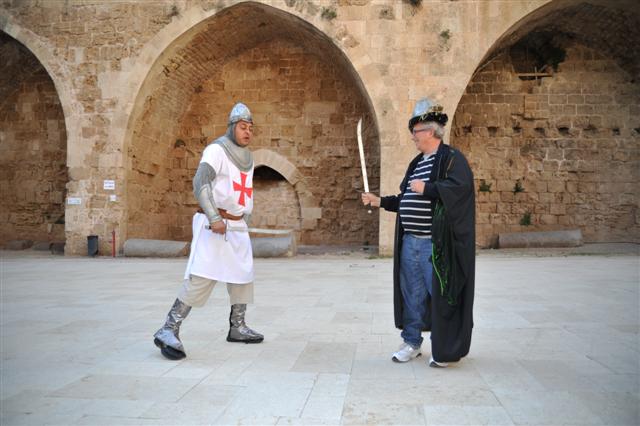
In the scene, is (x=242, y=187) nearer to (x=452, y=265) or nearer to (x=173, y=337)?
(x=173, y=337)

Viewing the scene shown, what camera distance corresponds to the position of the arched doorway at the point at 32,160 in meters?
14.3

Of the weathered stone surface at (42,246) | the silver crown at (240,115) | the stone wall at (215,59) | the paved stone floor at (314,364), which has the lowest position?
the weathered stone surface at (42,246)

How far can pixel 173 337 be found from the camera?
3.24m

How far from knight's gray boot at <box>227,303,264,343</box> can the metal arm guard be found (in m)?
0.75

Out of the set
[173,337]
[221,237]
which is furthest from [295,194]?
[173,337]

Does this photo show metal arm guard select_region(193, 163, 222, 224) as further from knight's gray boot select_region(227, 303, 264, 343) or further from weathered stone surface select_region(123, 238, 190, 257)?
weathered stone surface select_region(123, 238, 190, 257)

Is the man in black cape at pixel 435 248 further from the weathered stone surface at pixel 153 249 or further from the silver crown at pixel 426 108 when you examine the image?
the weathered stone surface at pixel 153 249

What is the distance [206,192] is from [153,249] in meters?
8.47

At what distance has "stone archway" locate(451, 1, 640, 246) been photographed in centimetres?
1300

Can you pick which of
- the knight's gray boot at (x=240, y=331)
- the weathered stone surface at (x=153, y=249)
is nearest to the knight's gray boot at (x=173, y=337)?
the knight's gray boot at (x=240, y=331)

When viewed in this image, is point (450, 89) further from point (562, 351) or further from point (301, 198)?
point (562, 351)

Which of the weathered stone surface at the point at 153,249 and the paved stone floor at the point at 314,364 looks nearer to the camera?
the paved stone floor at the point at 314,364

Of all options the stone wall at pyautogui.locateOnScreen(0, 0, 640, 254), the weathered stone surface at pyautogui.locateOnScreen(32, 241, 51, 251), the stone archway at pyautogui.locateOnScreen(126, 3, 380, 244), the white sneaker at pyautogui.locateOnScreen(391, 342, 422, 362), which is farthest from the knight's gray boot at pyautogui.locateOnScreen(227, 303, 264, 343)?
the weathered stone surface at pyautogui.locateOnScreen(32, 241, 51, 251)

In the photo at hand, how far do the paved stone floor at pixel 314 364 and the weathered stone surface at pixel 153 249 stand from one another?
4.99 meters
